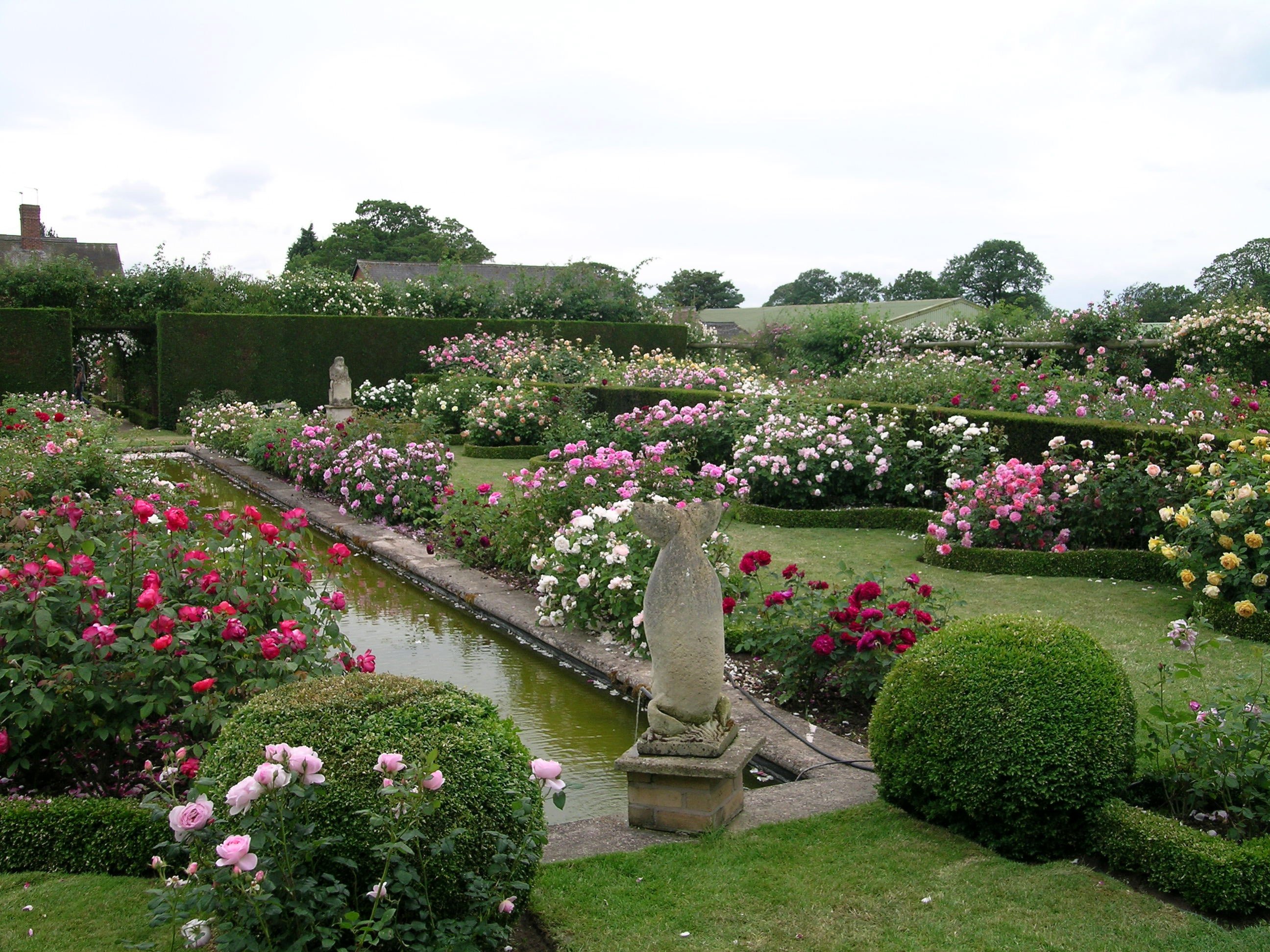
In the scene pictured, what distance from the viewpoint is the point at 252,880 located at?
2186 millimetres

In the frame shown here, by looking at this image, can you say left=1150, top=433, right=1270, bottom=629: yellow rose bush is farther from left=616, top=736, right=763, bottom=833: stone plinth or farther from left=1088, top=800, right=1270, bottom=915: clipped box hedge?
left=616, top=736, right=763, bottom=833: stone plinth

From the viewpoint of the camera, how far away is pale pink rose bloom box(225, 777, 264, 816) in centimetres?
207

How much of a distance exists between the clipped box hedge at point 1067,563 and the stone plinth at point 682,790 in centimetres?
470

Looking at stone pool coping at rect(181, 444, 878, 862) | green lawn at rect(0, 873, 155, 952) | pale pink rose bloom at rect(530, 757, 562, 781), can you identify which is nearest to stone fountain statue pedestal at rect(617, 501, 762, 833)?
stone pool coping at rect(181, 444, 878, 862)

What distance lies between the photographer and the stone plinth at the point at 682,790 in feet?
11.4

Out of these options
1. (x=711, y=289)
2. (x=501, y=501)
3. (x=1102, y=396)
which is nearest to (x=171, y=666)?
(x=501, y=501)

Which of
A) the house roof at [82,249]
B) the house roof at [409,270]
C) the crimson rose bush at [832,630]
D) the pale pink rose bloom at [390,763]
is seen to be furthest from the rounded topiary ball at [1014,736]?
the house roof at [409,270]

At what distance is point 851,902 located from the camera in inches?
119

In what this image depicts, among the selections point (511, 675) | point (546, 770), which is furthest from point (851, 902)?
point (511, 675)

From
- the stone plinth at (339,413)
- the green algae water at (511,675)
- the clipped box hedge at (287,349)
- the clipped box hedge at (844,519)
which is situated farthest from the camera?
the clipped box hedge at (287,349)

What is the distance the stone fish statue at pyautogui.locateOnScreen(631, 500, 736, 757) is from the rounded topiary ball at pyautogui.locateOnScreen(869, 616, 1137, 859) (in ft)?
2.27

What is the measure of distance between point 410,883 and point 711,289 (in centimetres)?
6305

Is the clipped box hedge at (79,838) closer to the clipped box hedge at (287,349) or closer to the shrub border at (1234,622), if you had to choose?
the shrub border at (1234,622)

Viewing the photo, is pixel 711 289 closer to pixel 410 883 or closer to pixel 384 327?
pixel 384 327
